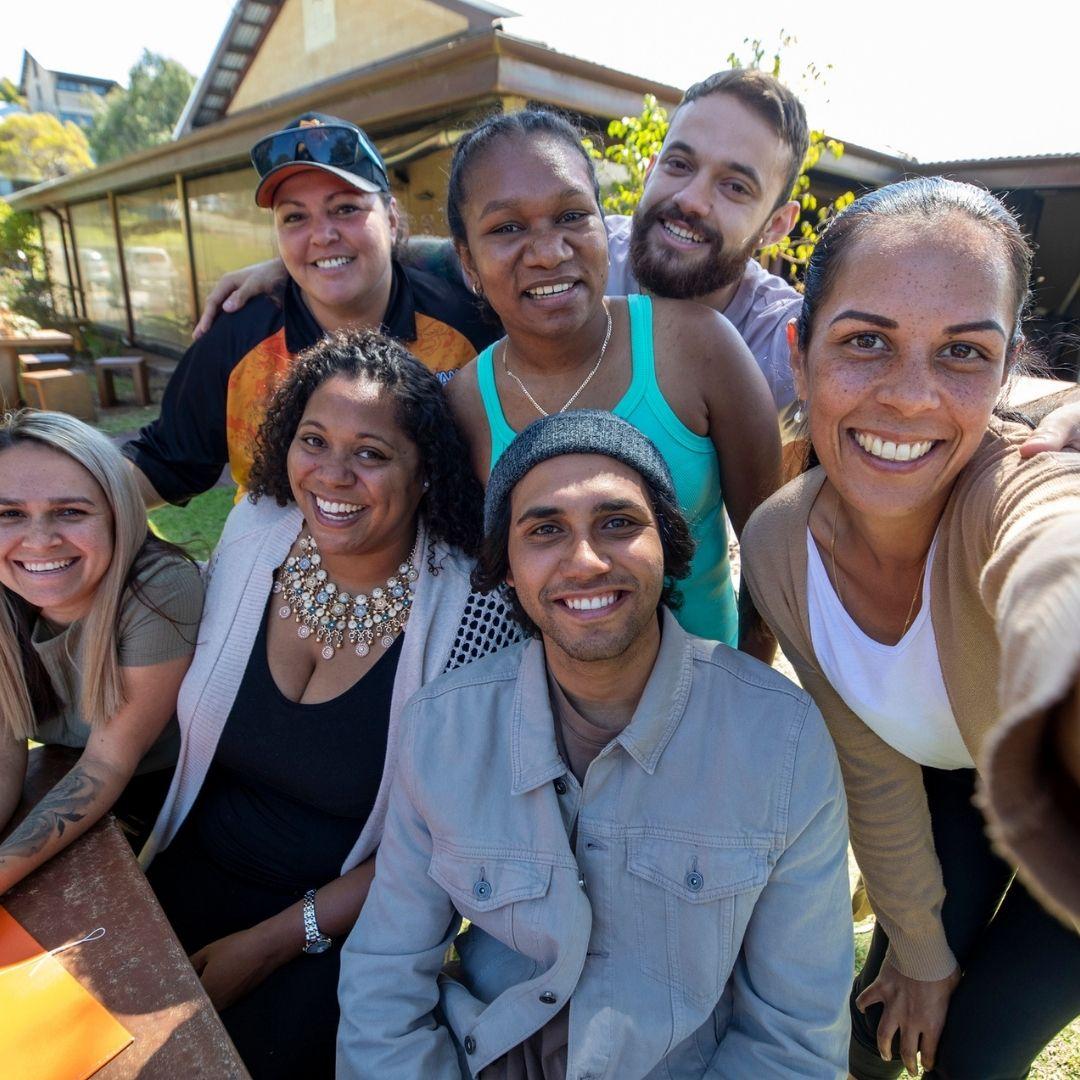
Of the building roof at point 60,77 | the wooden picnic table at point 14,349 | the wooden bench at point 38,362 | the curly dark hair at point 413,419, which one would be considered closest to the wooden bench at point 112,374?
the wooden bench at point 38,362

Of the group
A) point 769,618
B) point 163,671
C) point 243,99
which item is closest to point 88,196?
point 243,99

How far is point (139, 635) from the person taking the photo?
2.06 m

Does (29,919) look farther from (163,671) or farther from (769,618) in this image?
(769,618)

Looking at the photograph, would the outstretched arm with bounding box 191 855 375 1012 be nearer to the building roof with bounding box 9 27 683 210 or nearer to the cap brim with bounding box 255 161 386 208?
the cap brim with bounding box 255 161 386 208

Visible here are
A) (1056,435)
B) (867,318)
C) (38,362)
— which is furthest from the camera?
(38,362)

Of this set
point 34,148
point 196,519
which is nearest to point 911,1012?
point 196,519

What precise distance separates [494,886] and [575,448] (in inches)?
37.1

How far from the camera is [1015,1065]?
1.76 meters

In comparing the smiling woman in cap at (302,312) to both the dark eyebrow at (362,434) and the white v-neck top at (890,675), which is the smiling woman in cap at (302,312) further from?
the white v-neck top at (890,675)

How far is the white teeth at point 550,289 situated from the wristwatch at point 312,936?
1719mm

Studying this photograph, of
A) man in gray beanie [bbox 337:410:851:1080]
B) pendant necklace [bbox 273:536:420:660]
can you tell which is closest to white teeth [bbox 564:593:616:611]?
man in gray beanie [bbox 337:410:851:1080]

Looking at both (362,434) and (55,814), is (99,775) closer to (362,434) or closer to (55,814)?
(55,814)

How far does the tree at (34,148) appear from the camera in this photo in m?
31.8

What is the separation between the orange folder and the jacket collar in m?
0.83
